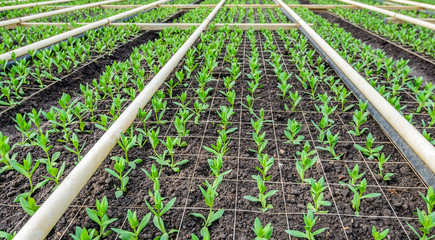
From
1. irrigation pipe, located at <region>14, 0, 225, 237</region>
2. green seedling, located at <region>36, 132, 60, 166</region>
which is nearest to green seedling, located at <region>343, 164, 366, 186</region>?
irrigation pipe, located at <region>14, 0, 225, 237</region>

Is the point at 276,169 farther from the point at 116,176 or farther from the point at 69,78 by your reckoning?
the point at 69,78

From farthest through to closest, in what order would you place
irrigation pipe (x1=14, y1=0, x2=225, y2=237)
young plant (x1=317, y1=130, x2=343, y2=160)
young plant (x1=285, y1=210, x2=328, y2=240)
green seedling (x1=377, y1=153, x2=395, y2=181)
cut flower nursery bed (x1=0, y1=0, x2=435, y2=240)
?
young plant (x1=317, y1=130, x2=343, y2=160)
green seedling (x1=377, y1=153, x2=395, y2=181)
cut flower nursery bed (x1=0, y1=0, x2=435, y2=240)
young plant (x1=285, y1=210, x2=328, y2=240)
irrigation pipe (x1=14, y1=0, x2=225, y2=237)

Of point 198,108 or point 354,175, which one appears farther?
point 198,108

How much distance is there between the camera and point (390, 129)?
234 centimetres

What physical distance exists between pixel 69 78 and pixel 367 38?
5560 mm

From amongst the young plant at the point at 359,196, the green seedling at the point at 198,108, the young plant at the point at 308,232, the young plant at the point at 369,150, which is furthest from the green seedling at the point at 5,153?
the young plant at the point at 369,150

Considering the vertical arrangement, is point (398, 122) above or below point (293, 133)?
above

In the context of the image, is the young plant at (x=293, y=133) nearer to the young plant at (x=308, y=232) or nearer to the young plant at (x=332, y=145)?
the young plant at (x=332, y=145)

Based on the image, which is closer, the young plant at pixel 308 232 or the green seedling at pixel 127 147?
the young plant at pixel 308 232

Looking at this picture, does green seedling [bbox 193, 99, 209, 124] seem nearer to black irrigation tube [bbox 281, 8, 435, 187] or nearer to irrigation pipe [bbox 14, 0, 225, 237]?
irrigation pipe [bbox 14, 0, 225, 237]

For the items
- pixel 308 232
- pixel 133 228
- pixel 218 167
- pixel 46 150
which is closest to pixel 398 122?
pixel 308 232

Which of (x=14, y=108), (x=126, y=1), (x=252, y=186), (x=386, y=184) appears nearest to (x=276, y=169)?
(x=252, y=186)

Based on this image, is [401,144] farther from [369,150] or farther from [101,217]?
[101,217]

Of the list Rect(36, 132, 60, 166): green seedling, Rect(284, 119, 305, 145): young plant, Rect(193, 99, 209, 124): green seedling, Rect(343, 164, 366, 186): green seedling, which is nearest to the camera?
Rect(343, 164, 366, 186): green seedling
